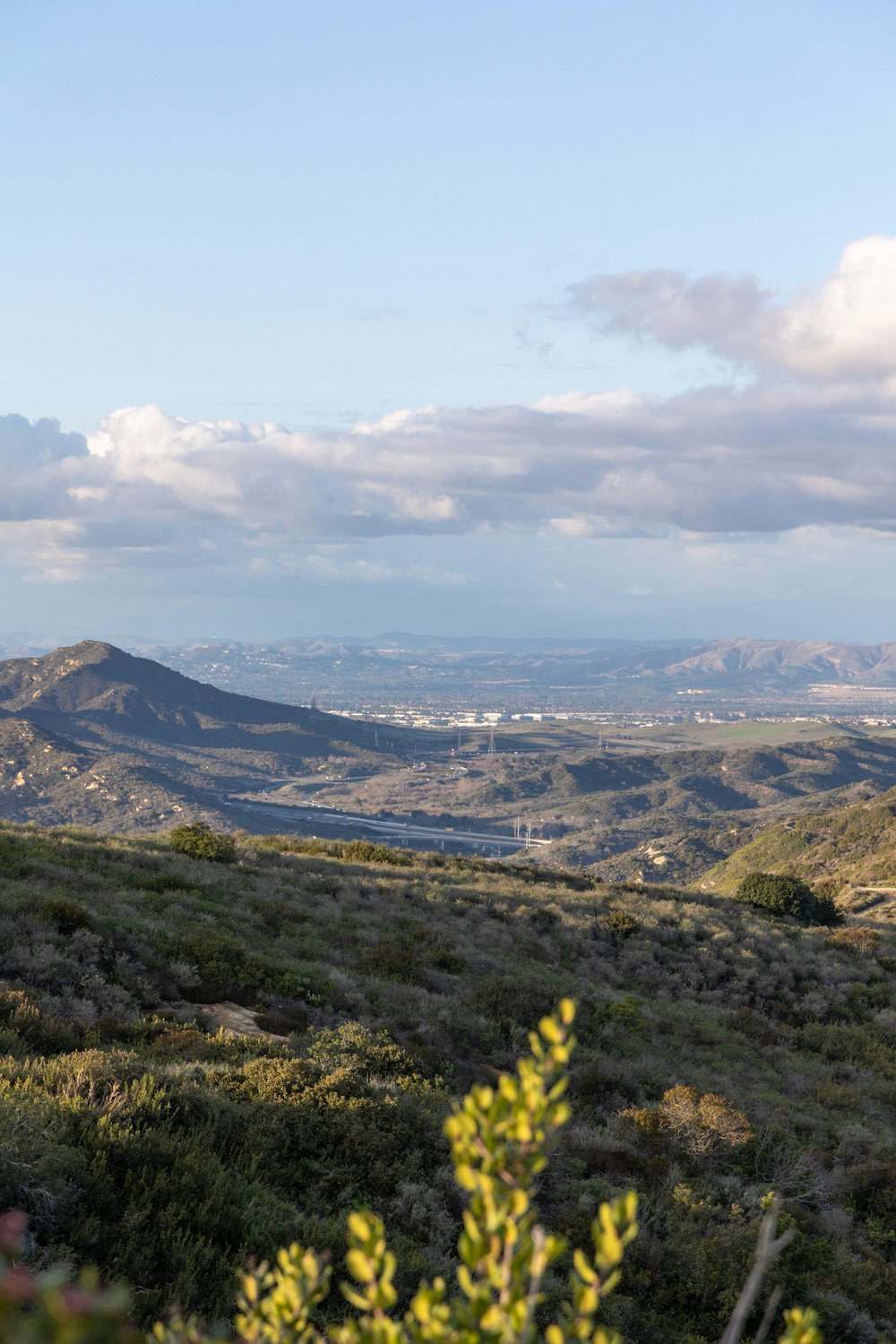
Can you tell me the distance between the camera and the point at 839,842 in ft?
381

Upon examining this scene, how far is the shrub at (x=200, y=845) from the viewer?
29000mm

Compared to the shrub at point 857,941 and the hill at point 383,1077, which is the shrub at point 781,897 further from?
the hill at point 383,1077

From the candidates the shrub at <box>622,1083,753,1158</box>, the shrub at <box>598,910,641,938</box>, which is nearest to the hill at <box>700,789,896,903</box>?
the shrub at <box>598,910,641,938</box>

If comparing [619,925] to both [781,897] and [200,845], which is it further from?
[200,845]

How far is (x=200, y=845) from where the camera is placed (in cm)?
2925

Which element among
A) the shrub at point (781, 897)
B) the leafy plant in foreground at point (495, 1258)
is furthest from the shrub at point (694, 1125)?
the shrub at point (781, 897)

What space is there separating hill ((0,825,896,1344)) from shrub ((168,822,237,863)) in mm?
1287

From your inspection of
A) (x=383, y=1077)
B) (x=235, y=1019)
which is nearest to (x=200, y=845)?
(x=235, y=1019)

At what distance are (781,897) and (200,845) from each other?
87.9 ft

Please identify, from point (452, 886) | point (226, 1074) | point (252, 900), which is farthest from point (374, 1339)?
point (452, 886)

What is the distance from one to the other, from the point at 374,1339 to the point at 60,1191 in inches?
241

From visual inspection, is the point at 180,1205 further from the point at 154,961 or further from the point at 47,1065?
the point at 154,961

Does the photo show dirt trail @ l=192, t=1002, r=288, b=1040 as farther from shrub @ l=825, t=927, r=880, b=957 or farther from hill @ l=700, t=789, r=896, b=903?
hill @ l=700, t=789, r=896, b=903

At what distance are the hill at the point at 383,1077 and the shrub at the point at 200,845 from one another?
129 centimetres
